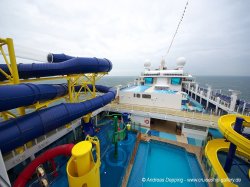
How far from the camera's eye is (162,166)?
9.56 metres

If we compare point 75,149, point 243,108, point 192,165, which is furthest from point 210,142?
point 75,149

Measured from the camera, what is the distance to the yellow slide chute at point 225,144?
660cm

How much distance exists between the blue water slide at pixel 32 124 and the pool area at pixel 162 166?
20.8ft

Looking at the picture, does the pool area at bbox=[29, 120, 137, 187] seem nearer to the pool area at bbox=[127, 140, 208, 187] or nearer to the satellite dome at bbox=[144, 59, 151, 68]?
the pool area at bbox=[127, 140, 208, 187]

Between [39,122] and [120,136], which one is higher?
[39,122]

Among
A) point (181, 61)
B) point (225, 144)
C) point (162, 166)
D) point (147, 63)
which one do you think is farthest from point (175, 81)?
point (162, 166)

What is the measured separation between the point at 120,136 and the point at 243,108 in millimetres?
13505

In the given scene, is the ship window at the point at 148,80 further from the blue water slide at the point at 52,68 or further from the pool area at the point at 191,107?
the blue water slide at the point at 52,68

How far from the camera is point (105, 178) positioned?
8.12 m

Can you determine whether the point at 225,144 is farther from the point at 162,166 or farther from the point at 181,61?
the point at 181,61

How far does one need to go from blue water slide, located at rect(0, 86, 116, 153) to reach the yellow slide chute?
32.4 ft

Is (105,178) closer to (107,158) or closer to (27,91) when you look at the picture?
(107,158)

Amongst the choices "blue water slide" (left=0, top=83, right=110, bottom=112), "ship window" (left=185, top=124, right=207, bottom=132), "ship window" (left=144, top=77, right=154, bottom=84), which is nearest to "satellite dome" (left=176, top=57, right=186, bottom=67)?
"ship window" (left=144, top=77, right=154, bottom=84)

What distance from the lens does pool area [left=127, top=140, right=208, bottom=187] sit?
8164 mm
